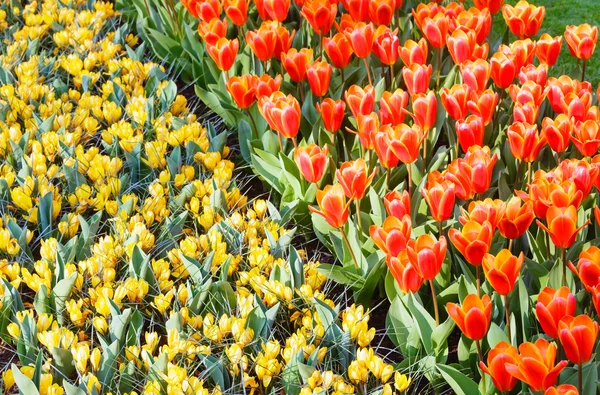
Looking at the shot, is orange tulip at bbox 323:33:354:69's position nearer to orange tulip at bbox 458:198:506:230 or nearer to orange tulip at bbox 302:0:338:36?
orange tulip at bbox 302:0:338:36

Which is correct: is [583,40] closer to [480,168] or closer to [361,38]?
[361,38]

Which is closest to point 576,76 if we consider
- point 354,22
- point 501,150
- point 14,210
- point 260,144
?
point 501,150

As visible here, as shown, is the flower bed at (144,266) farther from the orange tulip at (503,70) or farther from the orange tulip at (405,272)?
the orange tulip at (503,70)

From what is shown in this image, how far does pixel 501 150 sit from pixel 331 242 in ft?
2.41

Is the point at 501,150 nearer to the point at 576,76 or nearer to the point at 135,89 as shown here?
the point at 576,76

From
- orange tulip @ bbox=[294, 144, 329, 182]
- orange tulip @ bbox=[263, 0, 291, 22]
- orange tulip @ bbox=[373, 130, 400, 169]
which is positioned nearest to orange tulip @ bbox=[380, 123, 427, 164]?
orange tulip @ bbox=[373, 130, 400, 169]

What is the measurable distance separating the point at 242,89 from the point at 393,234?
3.74 feet

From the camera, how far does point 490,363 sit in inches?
68.3

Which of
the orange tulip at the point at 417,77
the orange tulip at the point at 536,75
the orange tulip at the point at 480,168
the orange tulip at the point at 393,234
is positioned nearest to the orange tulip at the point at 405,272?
the orange tulip at the point at 393,234

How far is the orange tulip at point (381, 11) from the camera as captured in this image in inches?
131

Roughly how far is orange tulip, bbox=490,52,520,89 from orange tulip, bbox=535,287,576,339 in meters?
1.23

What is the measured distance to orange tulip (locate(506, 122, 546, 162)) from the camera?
7.83ft

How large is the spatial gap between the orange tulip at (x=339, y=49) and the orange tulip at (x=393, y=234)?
3.87 feet

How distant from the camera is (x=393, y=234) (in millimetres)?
2037
